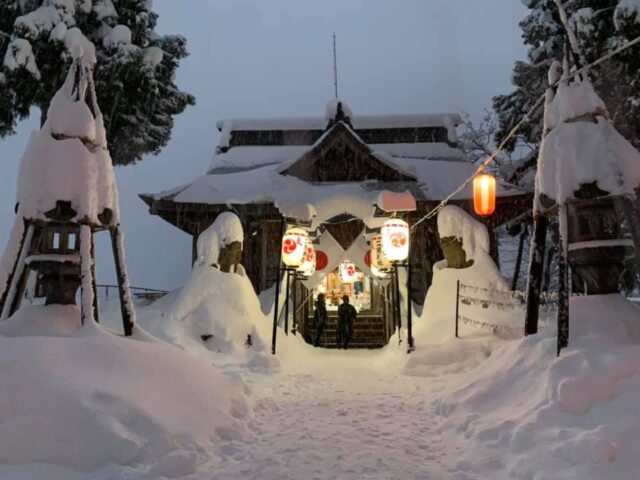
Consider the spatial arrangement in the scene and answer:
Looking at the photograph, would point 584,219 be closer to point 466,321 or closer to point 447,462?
point 447,462

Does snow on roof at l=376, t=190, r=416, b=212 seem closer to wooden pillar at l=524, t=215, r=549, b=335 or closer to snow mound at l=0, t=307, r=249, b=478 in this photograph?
wooden pillar at l=524, t=215, r=549, b=335

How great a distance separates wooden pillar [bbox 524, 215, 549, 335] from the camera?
6746mm

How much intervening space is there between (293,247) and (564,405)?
28.3 ft

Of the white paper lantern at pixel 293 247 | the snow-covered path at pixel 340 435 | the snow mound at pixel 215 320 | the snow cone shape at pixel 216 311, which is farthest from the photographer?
the white paper lantern at pixel 293 247

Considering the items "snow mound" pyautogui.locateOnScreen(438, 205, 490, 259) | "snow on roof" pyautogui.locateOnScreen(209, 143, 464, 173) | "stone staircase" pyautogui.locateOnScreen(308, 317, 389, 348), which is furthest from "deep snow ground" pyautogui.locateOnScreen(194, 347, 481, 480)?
"snow on roof" pyautogui.locateOnScreen(209, 143, 464, 173)

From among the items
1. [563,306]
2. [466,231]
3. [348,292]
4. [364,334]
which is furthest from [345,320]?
[563,306]

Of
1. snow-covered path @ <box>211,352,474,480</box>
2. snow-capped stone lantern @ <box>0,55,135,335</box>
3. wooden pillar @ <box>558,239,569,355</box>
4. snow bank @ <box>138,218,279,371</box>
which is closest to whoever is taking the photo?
snow-covered path @ <box>211,352,474,480</box>

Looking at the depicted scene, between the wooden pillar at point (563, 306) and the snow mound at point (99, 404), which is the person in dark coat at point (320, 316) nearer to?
the snow mound at point (99, 404)

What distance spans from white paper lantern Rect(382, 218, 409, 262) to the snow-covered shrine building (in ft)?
3.93

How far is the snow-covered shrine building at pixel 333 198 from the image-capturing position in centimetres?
1554

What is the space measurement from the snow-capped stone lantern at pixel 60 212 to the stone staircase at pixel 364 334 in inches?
453

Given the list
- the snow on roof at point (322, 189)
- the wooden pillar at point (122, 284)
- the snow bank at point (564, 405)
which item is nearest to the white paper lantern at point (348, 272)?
the snow on roof at point (322, 189)

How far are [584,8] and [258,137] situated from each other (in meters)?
14.0

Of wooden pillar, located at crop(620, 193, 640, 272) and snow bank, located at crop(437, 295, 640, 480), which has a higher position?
wooden pillar, located at crop(620, 193, 640, 272)
